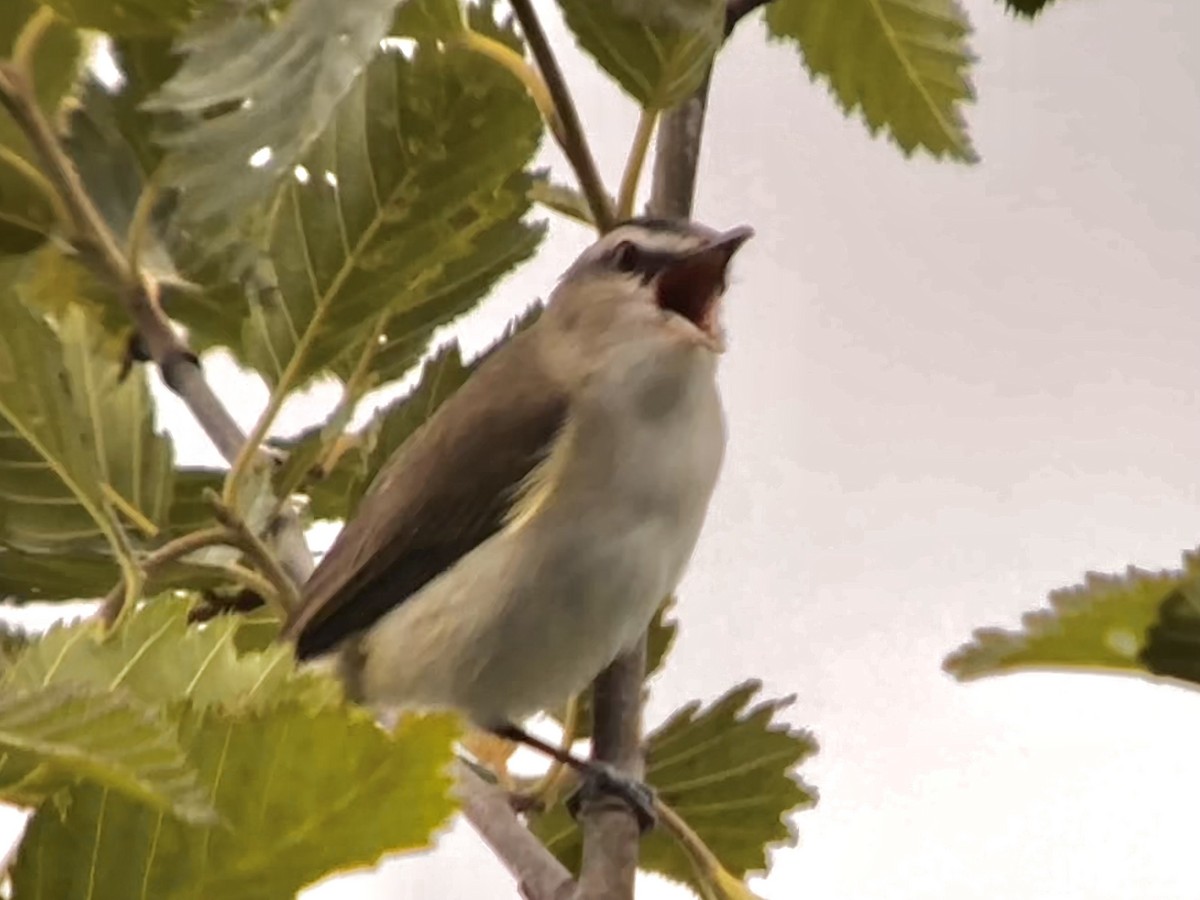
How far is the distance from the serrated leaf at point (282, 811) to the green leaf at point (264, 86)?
11cm

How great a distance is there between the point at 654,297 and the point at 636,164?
0.59ft

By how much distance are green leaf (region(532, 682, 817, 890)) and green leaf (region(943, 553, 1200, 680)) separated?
330mm

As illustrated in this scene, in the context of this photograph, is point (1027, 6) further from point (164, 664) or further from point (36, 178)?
point (36, 178)

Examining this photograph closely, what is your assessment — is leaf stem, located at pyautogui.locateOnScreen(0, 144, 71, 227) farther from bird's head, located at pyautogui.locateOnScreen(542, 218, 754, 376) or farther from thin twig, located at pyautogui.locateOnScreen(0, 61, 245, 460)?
bird's head, located at pyautogui.locateOnScreen(542, 218, 754, 376)

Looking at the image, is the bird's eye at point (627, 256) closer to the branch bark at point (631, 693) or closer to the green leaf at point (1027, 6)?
the branch bark at point (631, 693)

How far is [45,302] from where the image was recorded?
63cm

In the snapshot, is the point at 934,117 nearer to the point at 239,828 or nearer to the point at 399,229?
the point at 399,229

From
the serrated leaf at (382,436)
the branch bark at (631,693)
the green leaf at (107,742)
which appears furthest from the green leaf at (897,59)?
the green leaf at (107,742)

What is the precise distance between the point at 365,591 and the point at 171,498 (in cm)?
13

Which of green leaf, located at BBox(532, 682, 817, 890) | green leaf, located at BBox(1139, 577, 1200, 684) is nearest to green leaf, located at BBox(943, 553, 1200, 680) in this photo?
green leaf, located at BBox(1139, 577, 1200, 684)

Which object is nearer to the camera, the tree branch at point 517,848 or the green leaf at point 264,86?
the green leaf at point 264,86

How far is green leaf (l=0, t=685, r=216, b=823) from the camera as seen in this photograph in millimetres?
280

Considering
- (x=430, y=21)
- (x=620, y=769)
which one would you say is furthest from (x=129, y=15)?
(x=620, y=769)

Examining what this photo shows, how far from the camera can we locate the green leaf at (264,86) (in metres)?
0.27
